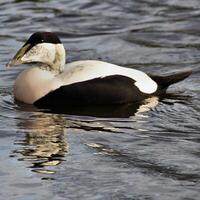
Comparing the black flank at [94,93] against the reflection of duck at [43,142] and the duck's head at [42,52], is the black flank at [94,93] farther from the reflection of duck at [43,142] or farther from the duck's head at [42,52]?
the duck's head at [42,52]

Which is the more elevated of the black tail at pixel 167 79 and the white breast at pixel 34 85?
the white breast at pixel 34 85

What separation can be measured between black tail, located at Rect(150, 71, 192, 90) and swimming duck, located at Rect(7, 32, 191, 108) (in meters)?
0.18

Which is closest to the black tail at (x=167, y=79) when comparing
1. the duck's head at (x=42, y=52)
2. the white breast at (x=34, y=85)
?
the duck's head at (x=42, y=52)

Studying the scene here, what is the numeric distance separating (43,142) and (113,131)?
774 millimetres

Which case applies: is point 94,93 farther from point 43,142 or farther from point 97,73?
point 43,142

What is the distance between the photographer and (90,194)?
6930 millimetres

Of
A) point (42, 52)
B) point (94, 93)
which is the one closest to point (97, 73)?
point (94, 93)

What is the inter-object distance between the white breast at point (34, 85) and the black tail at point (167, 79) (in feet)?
3.93

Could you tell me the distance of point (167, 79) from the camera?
10.6m

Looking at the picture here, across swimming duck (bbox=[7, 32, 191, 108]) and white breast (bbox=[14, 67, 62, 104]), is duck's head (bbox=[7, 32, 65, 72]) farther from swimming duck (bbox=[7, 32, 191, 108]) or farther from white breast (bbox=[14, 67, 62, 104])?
white breast (bbox=[14, 67, 62, 104])

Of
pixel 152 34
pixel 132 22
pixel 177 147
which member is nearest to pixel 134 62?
pixel 152 34

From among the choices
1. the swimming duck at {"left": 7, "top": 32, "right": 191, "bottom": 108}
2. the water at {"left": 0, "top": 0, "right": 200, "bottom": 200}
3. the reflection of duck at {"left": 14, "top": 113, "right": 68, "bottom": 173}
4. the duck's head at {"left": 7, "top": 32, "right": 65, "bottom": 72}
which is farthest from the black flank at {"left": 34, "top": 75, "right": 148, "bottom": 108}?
the duck's head at {"left": 7, "top": 32, "right": 65, "bottom": 72}

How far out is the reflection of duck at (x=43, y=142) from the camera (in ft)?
25.6

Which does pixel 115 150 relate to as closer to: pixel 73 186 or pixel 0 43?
pixel 73 186
